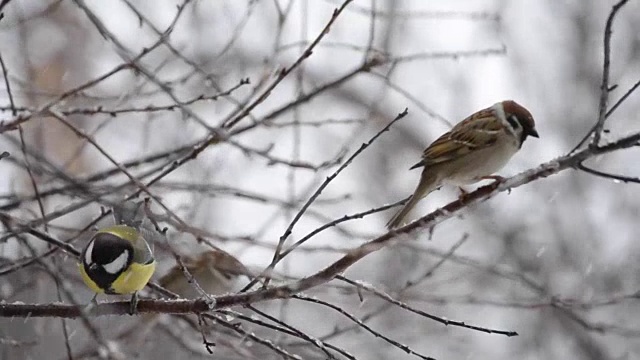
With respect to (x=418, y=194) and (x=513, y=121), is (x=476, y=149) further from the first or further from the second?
(x=418, y=194)

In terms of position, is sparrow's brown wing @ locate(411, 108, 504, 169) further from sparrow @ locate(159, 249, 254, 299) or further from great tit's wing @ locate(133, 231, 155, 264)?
great tit's wing @ locate(133, 231, 155, 264)

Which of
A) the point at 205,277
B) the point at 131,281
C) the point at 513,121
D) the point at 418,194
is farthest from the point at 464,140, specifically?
the point at 131,281

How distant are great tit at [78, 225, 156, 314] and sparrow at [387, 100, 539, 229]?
1264 millimetres

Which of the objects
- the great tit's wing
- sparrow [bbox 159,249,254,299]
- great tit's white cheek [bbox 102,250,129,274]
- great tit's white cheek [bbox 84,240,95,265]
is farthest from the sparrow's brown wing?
great tit's white cheek [bbox 84,240,95,265]

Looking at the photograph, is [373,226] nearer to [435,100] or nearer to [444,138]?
[435,100]

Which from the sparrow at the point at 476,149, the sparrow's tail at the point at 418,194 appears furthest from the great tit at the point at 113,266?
the sparrow at the point at 476,149

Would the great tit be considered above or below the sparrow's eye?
below

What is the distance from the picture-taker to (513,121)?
3.99 meters

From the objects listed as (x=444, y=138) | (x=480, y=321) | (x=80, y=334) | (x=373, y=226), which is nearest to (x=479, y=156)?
(x=444, y=138)

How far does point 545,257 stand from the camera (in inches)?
415

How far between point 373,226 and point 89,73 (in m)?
4.28

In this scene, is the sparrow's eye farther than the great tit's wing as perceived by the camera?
Yes

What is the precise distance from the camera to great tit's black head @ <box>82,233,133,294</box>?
310 centimetres

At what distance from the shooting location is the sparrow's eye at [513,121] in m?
3.97
